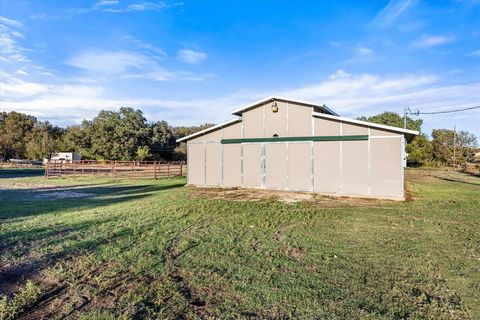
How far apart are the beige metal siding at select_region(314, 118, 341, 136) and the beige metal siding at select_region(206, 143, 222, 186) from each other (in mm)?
4953

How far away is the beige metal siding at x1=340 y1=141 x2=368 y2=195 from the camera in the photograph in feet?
38.5

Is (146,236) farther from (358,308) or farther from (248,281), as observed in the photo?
(358,308)

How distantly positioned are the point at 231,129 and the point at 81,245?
10287mm

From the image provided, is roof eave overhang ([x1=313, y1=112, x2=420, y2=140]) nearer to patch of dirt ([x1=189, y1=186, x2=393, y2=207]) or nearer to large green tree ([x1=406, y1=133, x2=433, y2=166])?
patch of dirt ([x1=189, y1=186, x2=393, y2=207])

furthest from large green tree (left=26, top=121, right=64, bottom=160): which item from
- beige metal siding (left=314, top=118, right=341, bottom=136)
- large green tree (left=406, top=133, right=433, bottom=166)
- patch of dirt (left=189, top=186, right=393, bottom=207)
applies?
large green tree (left=406, top=133, right=433, bottom=166)

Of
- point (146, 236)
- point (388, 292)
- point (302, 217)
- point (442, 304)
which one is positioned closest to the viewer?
point (442, 304)

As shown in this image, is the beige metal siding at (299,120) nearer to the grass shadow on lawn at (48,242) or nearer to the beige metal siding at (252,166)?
the beige metal siding at (252,166)

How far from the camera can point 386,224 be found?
22.5ft

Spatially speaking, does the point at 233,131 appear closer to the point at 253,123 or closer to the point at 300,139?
the point at 253,123

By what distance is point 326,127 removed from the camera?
12.5m

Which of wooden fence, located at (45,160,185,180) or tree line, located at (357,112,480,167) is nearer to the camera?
wooden fence, located at (45,160,185,180)

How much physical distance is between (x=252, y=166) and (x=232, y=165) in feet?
3.49

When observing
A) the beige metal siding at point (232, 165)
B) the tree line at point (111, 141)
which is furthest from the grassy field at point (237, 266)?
the tree line at point (111, 141)

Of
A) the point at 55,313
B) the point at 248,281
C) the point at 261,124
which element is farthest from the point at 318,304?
the point at 261,124
